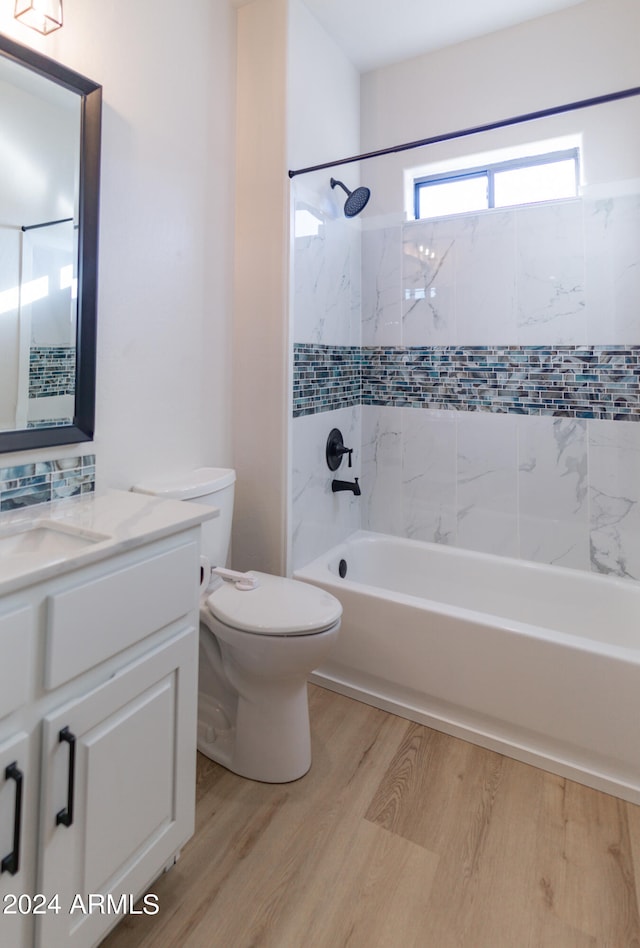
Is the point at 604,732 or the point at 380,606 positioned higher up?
the point at 380,606

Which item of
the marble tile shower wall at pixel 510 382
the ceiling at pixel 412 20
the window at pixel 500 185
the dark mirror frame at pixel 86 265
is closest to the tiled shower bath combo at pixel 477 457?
the marble tile shower wall at pixel 510 382

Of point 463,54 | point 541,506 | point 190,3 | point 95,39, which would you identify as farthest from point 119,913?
point 463,54

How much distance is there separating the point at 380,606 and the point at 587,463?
3.59 ft

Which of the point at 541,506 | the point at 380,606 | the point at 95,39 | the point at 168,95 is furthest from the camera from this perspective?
the point at 541,506

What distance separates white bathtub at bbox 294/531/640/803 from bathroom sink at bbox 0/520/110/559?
112cm

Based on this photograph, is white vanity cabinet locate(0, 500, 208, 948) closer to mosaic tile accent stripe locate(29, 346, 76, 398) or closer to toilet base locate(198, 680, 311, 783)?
toilet base locate(198, 680, 311, 783)

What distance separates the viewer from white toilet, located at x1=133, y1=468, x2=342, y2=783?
1.52m

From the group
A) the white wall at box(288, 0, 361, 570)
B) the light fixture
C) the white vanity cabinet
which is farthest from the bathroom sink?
the light fixture

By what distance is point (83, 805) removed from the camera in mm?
971

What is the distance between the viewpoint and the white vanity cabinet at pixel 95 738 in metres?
0.87

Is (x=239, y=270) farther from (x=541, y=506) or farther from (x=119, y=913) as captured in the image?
(x=119, y=913)

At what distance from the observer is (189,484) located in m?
1.75

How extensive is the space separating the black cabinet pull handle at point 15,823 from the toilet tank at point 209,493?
2.97 ft

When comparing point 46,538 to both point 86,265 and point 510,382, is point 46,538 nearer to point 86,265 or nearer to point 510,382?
point 86,265
